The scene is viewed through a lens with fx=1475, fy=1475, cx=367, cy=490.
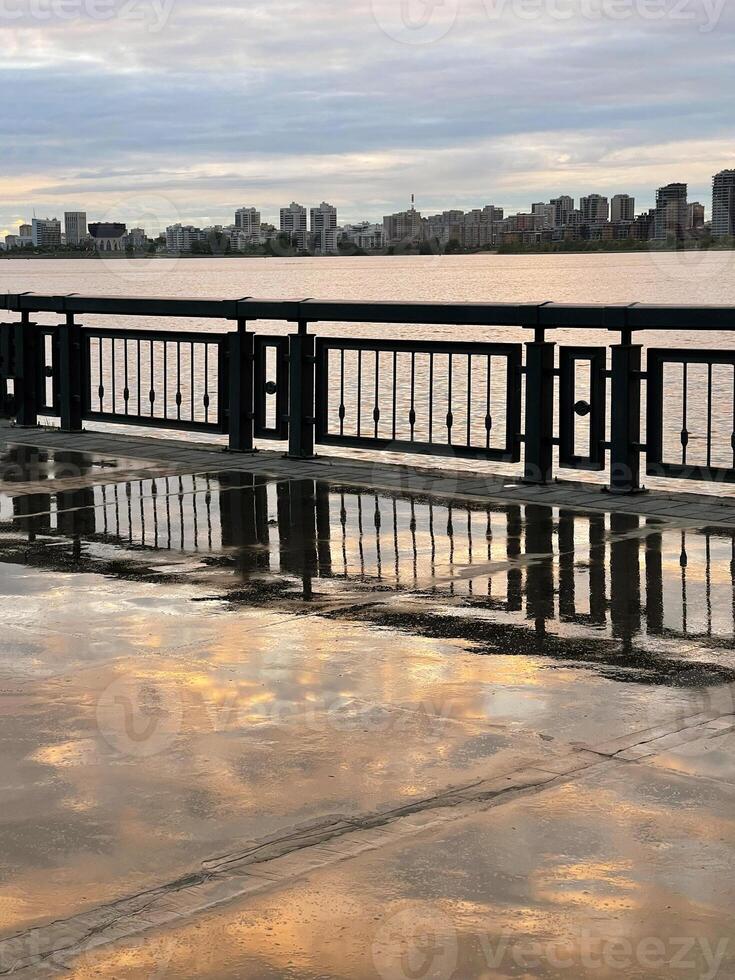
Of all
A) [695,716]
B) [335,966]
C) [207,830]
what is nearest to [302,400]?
[695,716]

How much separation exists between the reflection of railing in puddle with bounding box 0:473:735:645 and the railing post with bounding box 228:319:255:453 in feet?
6.02

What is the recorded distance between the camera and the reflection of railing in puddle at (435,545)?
25.2 feet

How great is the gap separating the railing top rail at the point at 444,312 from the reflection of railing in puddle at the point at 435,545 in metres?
1.59

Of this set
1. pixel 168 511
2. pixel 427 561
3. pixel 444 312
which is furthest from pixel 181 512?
pixel 444 312

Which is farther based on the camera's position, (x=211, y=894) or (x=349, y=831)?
(x=349, y=831)

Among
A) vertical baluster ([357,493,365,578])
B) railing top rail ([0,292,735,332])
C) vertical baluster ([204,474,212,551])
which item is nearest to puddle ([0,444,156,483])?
vertical baluster ([204,474,212,551])

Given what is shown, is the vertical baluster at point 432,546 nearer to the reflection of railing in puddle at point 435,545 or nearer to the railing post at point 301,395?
the reflection of railing in puddle at point 435,545

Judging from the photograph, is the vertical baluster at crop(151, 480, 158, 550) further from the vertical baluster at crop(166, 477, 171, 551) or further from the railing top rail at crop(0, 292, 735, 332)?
the railing top rail at crop(0, 292, 735, 332)

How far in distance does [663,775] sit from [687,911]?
1088 mm

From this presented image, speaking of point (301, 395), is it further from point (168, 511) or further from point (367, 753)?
point (367, 753)

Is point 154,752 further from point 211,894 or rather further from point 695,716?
point 695,716

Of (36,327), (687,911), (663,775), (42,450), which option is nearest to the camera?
(687,911)

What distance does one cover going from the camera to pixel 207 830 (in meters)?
4.51

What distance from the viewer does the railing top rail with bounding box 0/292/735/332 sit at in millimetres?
10906
